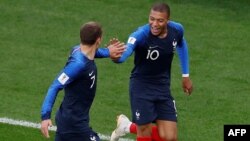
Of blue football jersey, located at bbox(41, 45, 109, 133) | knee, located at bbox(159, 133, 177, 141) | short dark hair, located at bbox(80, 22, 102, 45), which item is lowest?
knee, located at bbox(159, 133, 177, 141)

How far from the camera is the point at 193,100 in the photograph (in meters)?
13.7

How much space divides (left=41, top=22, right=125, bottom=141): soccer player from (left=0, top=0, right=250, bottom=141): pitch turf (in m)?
2.40

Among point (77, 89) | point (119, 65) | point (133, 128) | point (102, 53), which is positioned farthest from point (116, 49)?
point (119, 65)

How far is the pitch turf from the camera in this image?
42.5ft

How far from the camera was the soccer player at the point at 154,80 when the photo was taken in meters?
10.9

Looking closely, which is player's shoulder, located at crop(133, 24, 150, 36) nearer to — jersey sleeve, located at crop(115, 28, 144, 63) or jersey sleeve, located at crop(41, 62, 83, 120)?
jersey sleeve, located at crop(115, 28, 144, 63)

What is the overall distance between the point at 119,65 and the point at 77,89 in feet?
18.7

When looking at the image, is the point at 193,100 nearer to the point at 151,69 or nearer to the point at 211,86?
the point at 211,86

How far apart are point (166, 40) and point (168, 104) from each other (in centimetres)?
85

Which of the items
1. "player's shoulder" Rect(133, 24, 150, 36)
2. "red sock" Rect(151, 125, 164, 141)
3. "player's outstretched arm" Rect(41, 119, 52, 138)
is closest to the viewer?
"player's outstretched arm" Rect(41, 119, 52, 138)

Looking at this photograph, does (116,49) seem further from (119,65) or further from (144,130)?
(119,65)

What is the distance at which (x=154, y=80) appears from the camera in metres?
11.1

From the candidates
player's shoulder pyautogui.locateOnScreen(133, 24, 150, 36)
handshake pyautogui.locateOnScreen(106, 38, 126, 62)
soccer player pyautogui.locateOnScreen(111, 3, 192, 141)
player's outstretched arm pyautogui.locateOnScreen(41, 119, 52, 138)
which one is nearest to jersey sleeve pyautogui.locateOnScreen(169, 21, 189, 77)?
soccer player pyautogui.locateOnScreen(111, 3, 192, 141)

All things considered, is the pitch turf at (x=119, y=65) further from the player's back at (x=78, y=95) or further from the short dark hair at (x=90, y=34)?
the short dark hair at (x=90, y=34)
